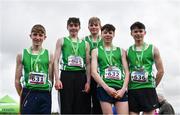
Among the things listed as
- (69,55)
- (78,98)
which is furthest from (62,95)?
(69,55)

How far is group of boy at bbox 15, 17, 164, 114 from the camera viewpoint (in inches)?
212

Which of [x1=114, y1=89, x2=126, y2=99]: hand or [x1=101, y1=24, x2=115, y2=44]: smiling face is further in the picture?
[x1=101, y1=24, x2=115, y2=44]: smiling face

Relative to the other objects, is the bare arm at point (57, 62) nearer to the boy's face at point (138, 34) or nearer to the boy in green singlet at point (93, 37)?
the boy in green singlet at point (93, 37)

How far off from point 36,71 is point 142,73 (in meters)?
1.78

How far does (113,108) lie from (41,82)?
130 cm

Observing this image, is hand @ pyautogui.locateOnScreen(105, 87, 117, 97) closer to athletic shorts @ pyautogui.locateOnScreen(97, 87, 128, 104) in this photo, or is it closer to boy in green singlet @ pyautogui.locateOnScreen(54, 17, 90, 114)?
athletic shorts @ pyautogui.locateOnScreen(97, 87, 128, 104)

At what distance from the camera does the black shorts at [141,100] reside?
5.39 metres

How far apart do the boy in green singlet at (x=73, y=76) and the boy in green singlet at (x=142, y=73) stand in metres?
0.77

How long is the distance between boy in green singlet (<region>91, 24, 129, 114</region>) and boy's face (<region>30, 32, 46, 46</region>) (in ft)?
3.05

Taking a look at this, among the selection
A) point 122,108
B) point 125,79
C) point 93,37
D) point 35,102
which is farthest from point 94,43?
point 35,102

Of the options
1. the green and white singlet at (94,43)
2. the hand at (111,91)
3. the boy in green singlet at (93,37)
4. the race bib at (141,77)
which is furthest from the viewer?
the green and white singlet at (94,43)

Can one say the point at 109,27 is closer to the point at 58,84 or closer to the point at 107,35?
the point at 107,35

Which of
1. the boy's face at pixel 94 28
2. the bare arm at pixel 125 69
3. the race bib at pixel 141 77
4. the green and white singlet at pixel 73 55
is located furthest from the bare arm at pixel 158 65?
the green and white singlet at pixel 73 55

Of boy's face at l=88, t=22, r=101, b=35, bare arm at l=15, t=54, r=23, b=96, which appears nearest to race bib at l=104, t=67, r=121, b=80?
boy's face at l=88, t=22, r=101, b=35
